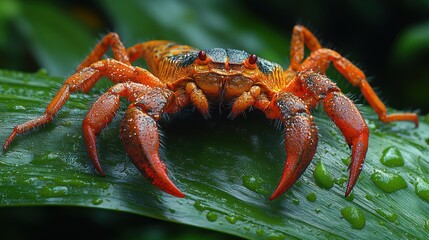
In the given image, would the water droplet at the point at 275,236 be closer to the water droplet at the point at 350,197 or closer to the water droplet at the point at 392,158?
the water droplet at the point at 350,197

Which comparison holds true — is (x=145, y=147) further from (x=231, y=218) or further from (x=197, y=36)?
(x=197, y=36)

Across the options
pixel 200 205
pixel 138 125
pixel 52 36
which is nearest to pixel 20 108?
pixel 138 125

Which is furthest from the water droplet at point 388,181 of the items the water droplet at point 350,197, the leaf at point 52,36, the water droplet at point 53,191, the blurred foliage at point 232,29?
the leaf at point 52,36

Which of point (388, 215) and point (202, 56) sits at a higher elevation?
point (202, 56)

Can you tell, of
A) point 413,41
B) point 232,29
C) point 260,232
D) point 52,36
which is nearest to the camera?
point 260,232

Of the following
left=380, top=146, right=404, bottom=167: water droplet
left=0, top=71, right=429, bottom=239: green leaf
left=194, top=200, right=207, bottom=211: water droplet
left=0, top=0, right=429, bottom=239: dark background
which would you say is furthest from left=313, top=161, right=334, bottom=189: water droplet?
left=0, top=0, right=429, bottom=239: dark background

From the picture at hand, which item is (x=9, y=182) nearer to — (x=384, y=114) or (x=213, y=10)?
(x=384, y=114)

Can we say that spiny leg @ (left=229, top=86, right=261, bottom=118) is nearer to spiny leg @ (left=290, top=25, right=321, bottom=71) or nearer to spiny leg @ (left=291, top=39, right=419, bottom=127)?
spiny leg @ (left=291, top=39, right=419, bottom=127)
